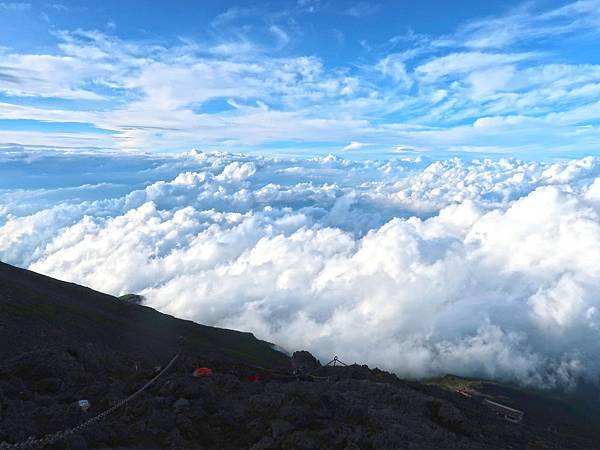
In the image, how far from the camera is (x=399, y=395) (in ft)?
250

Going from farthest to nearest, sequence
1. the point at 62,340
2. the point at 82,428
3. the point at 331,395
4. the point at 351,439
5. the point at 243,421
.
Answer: the point at 62,340
the point at 331,395
the point at 243,421
the point at 351,439
the point at 82,428

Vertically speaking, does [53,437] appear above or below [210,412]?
below

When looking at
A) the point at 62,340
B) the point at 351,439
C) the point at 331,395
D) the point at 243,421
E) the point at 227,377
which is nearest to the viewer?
the point at 351,439

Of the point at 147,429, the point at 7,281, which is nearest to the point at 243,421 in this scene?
the point at 147,429

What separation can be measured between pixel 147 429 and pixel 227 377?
26536 millimetres

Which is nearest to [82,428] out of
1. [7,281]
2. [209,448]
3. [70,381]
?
[209,448]

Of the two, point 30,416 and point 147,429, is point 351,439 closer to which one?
point 147,429

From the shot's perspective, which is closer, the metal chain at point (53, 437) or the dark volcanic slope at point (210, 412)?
the metal chain at point (53, 437)

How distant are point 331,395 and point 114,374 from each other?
3556 cm

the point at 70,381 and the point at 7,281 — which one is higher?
the point at 7,281

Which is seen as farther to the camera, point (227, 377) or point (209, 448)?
point (227, 377)

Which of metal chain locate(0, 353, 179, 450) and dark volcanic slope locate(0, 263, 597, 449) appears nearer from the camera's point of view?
metal chain locate(0, 353, 179, 450)

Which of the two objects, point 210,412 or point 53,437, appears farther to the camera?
point 210,412

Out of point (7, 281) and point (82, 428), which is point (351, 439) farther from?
point (7, 281)
